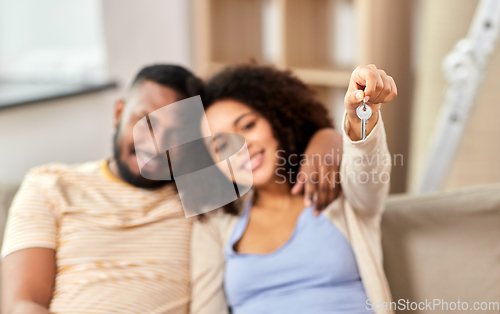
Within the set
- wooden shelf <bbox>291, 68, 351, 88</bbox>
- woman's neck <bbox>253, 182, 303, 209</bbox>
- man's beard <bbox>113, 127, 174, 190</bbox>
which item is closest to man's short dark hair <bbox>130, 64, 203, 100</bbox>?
man's beard <bbox>113, 127, 174, 190</bbox>

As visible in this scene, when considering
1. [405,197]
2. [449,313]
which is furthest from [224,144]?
[449,313]

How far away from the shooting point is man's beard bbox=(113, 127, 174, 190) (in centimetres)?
94

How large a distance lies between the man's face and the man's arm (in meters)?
0.22

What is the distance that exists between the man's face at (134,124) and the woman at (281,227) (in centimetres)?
8

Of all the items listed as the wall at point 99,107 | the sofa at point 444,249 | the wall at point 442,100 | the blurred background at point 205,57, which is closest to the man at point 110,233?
the sofa at point 444,249

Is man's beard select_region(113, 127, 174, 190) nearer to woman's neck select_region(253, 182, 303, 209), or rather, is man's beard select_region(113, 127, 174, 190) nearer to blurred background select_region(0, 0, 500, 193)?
woman's neck select_region(253, 182, 303, 209)

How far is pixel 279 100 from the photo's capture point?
3.10 ft

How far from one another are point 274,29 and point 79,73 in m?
0.79

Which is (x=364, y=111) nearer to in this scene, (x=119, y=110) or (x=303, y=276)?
(x=303, y=276)

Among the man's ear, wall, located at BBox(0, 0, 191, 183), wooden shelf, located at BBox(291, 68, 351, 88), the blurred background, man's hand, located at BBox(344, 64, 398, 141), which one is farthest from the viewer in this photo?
wooden shelf, located at BBox(291, 68, 351, 88)

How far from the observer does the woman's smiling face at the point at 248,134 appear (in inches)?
34.3

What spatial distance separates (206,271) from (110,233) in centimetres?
20

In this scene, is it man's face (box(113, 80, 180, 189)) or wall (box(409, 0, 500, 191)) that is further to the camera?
wall (box(409, 0, 500, 191))

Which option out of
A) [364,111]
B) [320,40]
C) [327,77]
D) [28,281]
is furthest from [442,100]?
[28,281]
